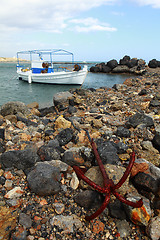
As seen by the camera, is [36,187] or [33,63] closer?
[36,187]

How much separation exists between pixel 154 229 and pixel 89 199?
1.00 meters

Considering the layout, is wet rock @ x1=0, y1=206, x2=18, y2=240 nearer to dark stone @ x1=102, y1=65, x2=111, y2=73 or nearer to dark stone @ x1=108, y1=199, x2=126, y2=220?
dark stone @ x1=108, y1=199, x2=126, y2=220

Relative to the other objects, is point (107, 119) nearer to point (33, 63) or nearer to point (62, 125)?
point (62, 125)

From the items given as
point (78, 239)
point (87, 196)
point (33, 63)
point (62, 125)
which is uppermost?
point (33, 63)

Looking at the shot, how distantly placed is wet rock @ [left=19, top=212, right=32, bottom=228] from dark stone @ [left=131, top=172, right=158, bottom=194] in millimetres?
1855

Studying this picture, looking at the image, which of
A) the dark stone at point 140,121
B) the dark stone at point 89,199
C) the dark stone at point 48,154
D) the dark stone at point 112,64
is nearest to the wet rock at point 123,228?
the dark stone at point 89,199

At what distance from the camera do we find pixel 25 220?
96.0 inches

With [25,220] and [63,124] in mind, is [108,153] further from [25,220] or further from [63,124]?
[63,124]

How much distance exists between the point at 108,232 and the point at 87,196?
0.58 meters

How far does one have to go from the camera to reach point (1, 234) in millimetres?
2289

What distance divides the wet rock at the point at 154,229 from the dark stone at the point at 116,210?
37cm

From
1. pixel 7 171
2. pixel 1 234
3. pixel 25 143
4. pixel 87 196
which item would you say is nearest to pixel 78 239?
pixel 87 196

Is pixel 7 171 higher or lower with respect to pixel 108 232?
higher

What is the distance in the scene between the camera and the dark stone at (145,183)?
2.83 meters
